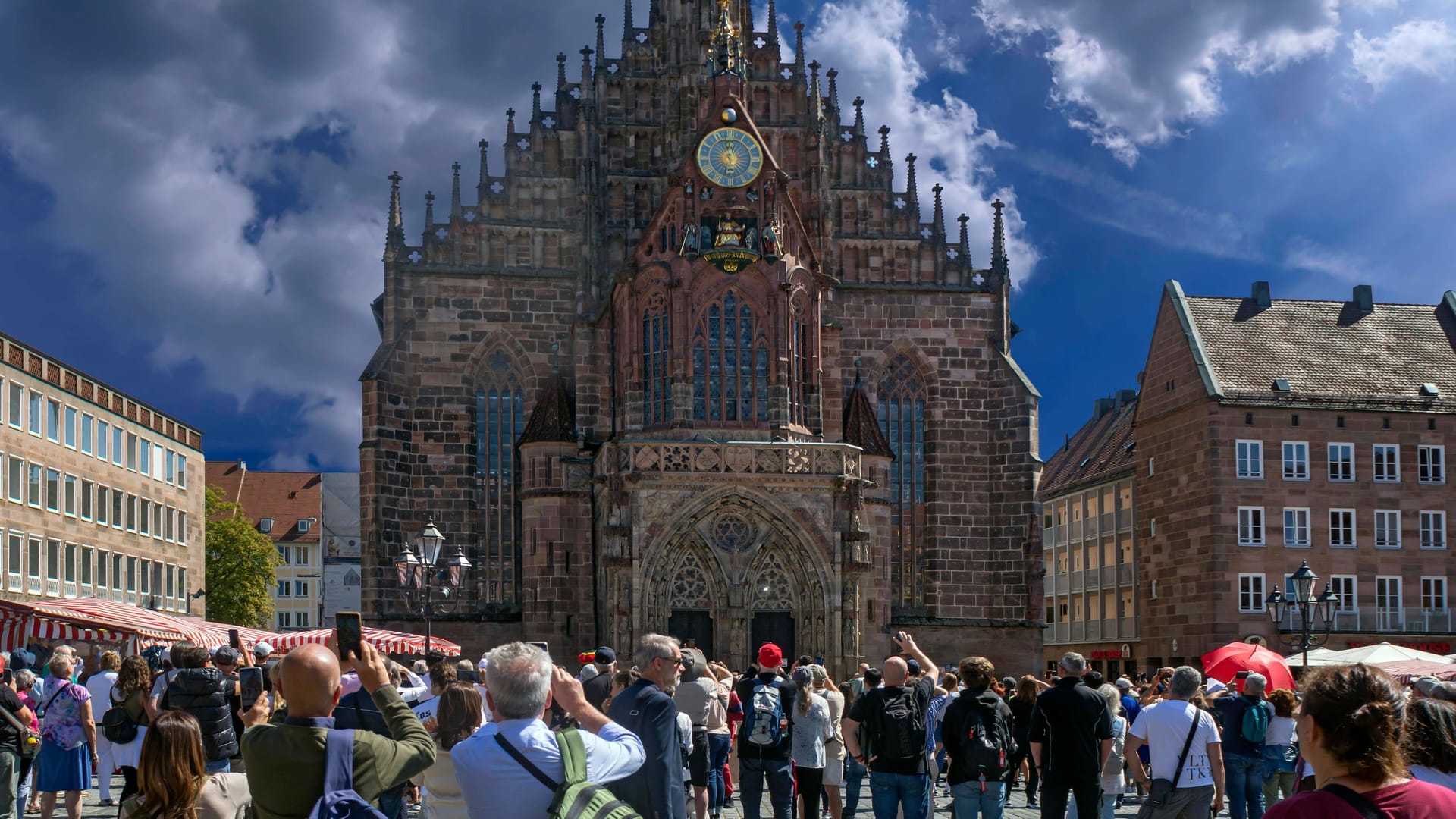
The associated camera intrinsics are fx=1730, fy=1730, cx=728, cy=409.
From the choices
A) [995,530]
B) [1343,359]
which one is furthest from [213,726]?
[1343,359]

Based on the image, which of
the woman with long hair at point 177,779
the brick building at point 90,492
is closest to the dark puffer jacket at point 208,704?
the woman with long hair at point 177,779

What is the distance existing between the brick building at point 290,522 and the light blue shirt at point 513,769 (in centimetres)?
8940

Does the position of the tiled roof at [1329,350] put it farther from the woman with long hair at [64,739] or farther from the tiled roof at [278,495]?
the tiled roof at [278,495]

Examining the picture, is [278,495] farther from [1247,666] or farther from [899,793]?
[899,793]

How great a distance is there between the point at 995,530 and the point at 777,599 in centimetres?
732

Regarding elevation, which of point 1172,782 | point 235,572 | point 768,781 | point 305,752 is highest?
point 235,572

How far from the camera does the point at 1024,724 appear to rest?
18.7m

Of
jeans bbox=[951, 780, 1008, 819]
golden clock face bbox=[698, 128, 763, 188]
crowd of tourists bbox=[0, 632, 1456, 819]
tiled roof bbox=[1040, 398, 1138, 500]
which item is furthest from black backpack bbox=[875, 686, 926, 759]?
tiled roof bbox=[1040, 398, 1138, 500]

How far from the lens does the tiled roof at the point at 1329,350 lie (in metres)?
50.6

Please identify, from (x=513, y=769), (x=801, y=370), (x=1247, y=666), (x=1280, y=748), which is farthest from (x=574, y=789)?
(x=801, y=370)

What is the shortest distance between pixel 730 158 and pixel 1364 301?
1005 inches

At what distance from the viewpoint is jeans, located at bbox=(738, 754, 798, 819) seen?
1442cm

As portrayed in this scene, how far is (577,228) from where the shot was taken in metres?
41.4

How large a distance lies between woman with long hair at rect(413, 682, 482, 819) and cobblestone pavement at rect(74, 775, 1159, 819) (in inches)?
347
